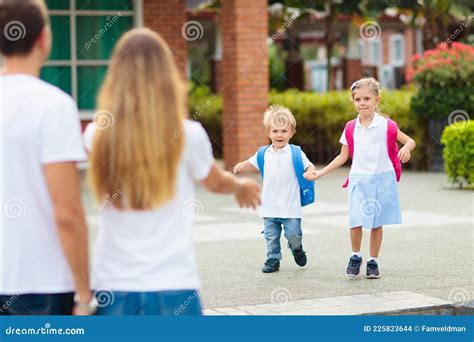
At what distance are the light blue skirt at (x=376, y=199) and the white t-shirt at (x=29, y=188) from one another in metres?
4.35

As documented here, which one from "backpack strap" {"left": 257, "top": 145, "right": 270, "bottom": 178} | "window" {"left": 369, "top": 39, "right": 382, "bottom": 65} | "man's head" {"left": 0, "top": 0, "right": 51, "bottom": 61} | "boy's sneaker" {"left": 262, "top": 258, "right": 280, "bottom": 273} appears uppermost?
"window" {"left": 369, "top": 39, "right": 382, "bottom": 65}

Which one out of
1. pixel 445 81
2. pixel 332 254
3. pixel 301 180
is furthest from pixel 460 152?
pixel 301 180

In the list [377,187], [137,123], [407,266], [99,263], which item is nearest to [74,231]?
[99,263]

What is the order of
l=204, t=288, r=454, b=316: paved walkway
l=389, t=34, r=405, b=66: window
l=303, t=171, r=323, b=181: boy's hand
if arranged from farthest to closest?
l=389, t=34, r=405, b=66: window < l=303, t=171, r=323, b=181: boy's hand < l=204, t=288, r=454, b=316: paved walkway

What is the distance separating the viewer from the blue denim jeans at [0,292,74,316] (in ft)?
11.1

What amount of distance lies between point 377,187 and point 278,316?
6.19ft

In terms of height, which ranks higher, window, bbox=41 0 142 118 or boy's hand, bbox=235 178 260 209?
window, bbox=41 0 142 118

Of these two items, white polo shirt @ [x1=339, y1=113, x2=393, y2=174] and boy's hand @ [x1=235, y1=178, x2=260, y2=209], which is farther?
white polo shirt @ [x1=339, y1=113, x2=393, y2=174]

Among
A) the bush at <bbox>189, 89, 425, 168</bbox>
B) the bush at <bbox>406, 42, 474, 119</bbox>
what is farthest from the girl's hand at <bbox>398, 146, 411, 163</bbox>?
the bush at <bbox>189, 89, 425, 168</bbox>

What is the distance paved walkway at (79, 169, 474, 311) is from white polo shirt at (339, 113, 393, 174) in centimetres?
80

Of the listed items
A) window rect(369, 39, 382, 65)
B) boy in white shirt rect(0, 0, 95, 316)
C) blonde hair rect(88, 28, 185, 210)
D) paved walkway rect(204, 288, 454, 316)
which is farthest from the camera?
window rect(369, 39, 382, 65)
